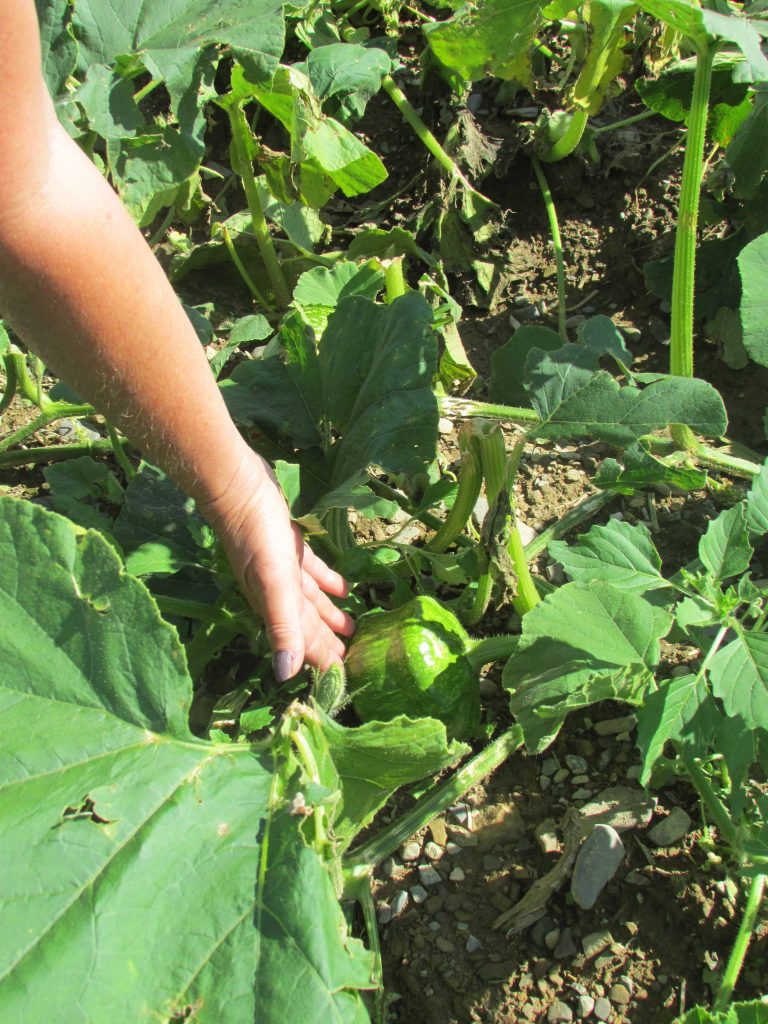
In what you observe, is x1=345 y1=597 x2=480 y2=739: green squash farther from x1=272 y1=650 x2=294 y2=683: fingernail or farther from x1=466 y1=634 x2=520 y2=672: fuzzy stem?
x1=272 y1=650 x2=294 y2=683: fingernail

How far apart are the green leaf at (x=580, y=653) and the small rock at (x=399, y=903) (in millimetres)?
569

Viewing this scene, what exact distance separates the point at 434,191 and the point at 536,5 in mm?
1247

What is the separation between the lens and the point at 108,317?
1.66m

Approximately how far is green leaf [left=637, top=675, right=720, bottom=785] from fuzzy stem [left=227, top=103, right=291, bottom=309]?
2.29m

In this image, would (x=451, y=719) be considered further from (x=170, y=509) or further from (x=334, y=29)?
(x=334, y=29)

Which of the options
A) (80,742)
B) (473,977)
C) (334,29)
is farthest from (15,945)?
(334,29)

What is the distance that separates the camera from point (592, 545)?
7.44ft

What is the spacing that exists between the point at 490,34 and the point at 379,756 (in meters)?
2.16

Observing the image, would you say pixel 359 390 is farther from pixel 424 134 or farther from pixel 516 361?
pixel 424 134

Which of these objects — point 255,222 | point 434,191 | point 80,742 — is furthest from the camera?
point 434,191

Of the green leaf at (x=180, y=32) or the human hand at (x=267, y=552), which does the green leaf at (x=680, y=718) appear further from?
the green leaf at (x=180, y=32)

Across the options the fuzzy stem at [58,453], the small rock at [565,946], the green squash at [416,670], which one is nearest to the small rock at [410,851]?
the green squash at [416,670]

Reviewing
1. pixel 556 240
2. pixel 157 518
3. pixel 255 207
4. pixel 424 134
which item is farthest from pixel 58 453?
pixel 556 240

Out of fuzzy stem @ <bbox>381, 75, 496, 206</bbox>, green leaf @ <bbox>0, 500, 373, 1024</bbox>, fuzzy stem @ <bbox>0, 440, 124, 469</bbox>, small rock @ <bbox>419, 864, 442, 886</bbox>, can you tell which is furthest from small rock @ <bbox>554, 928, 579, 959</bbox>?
fuzzy stem @ <bbox>381, 75, 496, 206</bbox>
